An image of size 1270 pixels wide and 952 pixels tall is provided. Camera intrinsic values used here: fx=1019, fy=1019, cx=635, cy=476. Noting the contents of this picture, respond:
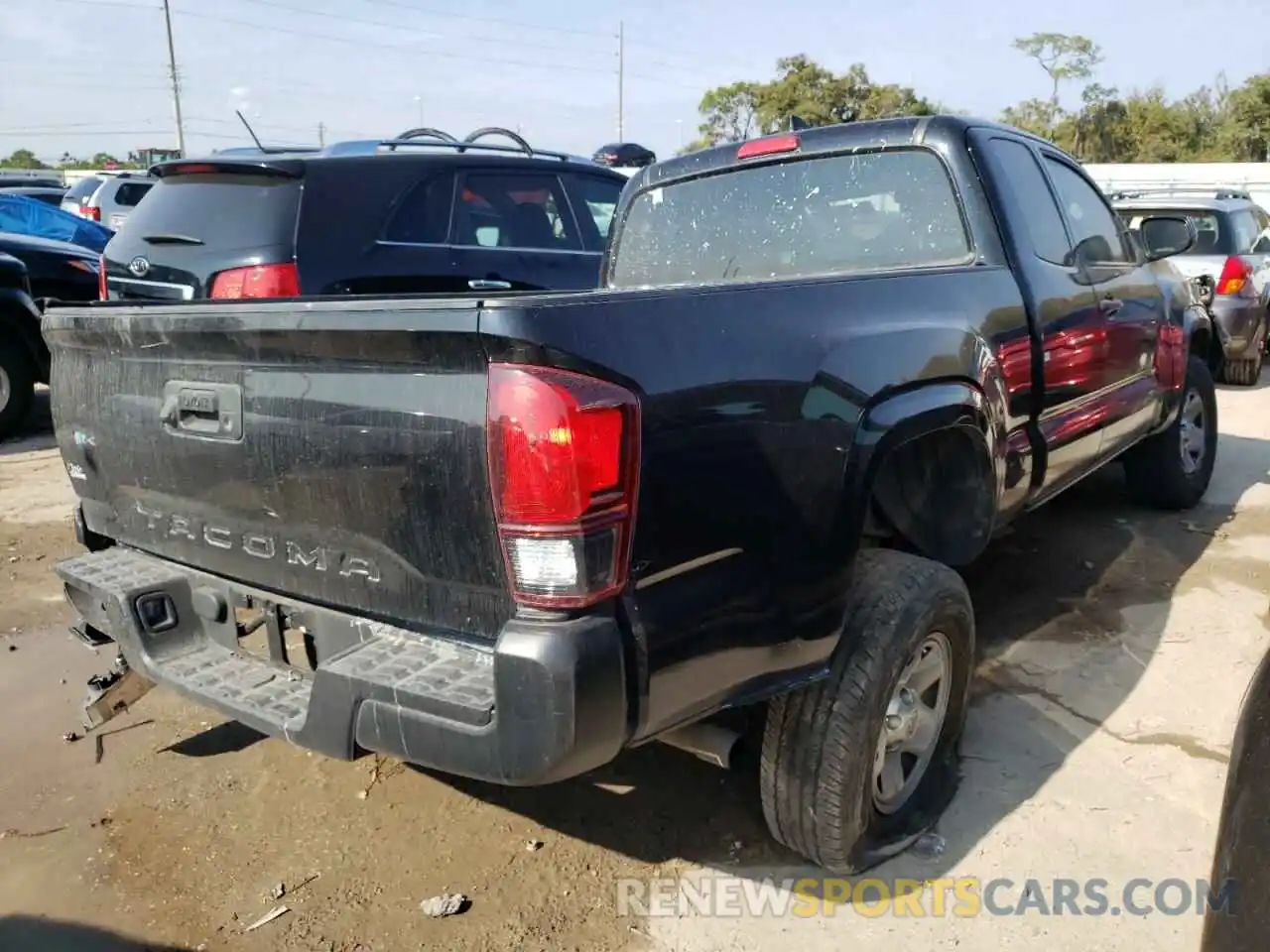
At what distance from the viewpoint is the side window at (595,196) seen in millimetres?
6555

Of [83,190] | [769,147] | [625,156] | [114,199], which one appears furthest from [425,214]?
[83,190]

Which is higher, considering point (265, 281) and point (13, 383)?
point (265, 281)

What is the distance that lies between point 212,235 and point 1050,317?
13.5ft

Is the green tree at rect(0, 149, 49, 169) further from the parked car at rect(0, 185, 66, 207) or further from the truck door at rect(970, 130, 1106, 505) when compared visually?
the truck door at rect(970, 130, 1106, 505)

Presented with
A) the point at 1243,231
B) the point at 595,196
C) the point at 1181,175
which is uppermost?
the point at 1181,175

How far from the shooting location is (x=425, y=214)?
5637 mm

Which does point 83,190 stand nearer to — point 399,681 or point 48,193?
point 48,193

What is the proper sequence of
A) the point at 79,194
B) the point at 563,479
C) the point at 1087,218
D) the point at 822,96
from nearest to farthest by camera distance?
the point at 563,479 → the point at 1087,218 → the point at 79,194 → the point at 822,96

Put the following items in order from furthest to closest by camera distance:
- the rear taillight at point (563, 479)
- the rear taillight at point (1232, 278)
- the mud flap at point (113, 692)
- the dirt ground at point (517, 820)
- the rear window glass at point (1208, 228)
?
the rear window glass at point (1208, 228)
the rear taillight at point (1232, 278)
the mud flap at point (113, 692)
the dirt ground at point (517, 820)
the rear taillight at point (563, 479)

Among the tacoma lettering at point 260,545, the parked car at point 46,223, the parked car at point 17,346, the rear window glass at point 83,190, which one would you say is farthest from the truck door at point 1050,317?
the rear window glass at point 83,190

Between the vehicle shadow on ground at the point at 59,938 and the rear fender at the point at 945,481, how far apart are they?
2.14 meters

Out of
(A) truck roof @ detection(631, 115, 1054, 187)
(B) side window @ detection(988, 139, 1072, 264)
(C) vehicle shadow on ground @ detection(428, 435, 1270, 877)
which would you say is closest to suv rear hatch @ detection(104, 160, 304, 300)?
(A) truck roof @ detection(631, 115, 1054, 187)

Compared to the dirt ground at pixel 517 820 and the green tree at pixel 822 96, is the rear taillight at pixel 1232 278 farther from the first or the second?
the green tree at pixel 822 96

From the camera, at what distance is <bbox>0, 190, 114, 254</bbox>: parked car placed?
12.1 m
